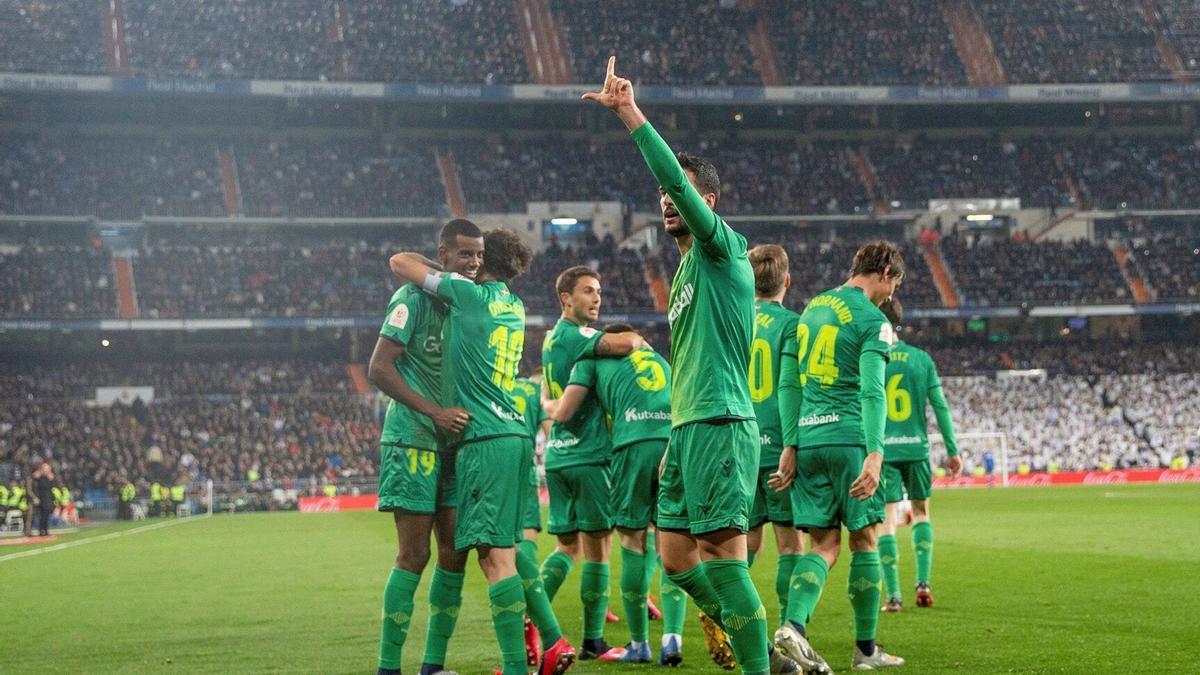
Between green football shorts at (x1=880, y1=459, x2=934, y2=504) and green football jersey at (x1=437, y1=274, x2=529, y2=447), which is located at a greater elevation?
green football jersey at (x1=437, y1=274, x2=529, y2=447)

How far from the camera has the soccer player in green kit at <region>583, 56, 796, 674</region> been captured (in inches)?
222

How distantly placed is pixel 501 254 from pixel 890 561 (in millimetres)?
5168

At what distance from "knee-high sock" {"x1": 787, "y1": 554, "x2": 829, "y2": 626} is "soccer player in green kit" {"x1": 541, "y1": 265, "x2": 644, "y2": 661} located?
147 cm

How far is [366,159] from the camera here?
52.4 metres

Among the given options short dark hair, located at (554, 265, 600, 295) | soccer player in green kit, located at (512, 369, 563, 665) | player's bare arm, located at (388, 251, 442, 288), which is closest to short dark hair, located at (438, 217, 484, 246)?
player's bare arm, located at (388, 251, 442, 288)

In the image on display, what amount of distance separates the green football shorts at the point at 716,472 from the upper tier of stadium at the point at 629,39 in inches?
1807

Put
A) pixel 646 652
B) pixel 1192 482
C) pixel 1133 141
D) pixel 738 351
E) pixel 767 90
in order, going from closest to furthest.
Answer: pixel 738 351 → pixel 646 652 → pixel 1192 482 → pixel 767 90 → pixel 1133 141

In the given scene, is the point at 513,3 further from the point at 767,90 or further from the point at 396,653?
the point at 396,653

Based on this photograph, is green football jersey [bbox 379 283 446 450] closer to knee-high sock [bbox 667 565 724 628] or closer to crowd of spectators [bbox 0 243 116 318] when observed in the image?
knee-high sock [bbox 667 565 724 628]

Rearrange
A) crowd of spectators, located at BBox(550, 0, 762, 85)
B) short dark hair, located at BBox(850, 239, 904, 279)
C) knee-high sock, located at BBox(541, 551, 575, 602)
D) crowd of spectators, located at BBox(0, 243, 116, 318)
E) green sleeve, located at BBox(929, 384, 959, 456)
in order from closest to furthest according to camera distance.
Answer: short dark hair, located at BBox(850, 239, 904, 279)
knee-high sock, located at BBox(541, 551, 575, 602)
green sleeve, located at BBox(929, 384, 959, 456)
crowd of spectators, located at BBox(0, 243, 116, 318)
crowd of spectators, located at BBox(550, 0, 762, 85)

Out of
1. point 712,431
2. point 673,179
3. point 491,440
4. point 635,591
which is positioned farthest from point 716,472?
point 635,591

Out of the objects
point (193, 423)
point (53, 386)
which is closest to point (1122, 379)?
point (193, 423)

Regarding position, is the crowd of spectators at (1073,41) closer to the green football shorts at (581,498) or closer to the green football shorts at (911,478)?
the green football shorts at (911,478)

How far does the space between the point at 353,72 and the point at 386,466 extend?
45885mm
